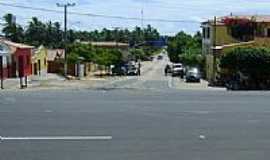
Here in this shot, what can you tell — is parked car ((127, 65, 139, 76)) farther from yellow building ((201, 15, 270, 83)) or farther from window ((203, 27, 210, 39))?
yellow building ((201, 15, 270, 83))

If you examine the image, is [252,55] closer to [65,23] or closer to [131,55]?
[65,23]

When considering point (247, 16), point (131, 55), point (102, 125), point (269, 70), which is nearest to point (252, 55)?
point (269, 70)

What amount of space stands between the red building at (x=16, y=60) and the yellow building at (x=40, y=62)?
2695 mm

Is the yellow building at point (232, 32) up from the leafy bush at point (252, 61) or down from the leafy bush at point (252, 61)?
up

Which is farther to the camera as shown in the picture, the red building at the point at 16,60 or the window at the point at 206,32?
the window at the point at 206,32

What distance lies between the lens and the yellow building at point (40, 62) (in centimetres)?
8181

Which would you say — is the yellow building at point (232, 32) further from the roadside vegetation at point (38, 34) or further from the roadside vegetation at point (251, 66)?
the roadside vegetation at point (38, 34)

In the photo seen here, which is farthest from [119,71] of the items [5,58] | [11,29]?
[5,58]

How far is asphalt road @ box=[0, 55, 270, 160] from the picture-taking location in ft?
47.1

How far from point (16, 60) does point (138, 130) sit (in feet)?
183

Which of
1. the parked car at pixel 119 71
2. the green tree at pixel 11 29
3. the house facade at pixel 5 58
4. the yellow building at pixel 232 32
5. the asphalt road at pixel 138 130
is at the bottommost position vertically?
the asphalt road at pixel 138 130

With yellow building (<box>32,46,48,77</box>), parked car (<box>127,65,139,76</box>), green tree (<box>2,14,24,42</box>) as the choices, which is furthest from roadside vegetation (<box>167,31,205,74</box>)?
green tree (<box>2,14,24,42</box>)

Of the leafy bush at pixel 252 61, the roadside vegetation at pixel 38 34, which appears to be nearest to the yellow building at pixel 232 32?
the leafy bush at pixel 252 61

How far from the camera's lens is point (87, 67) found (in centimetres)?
9719
